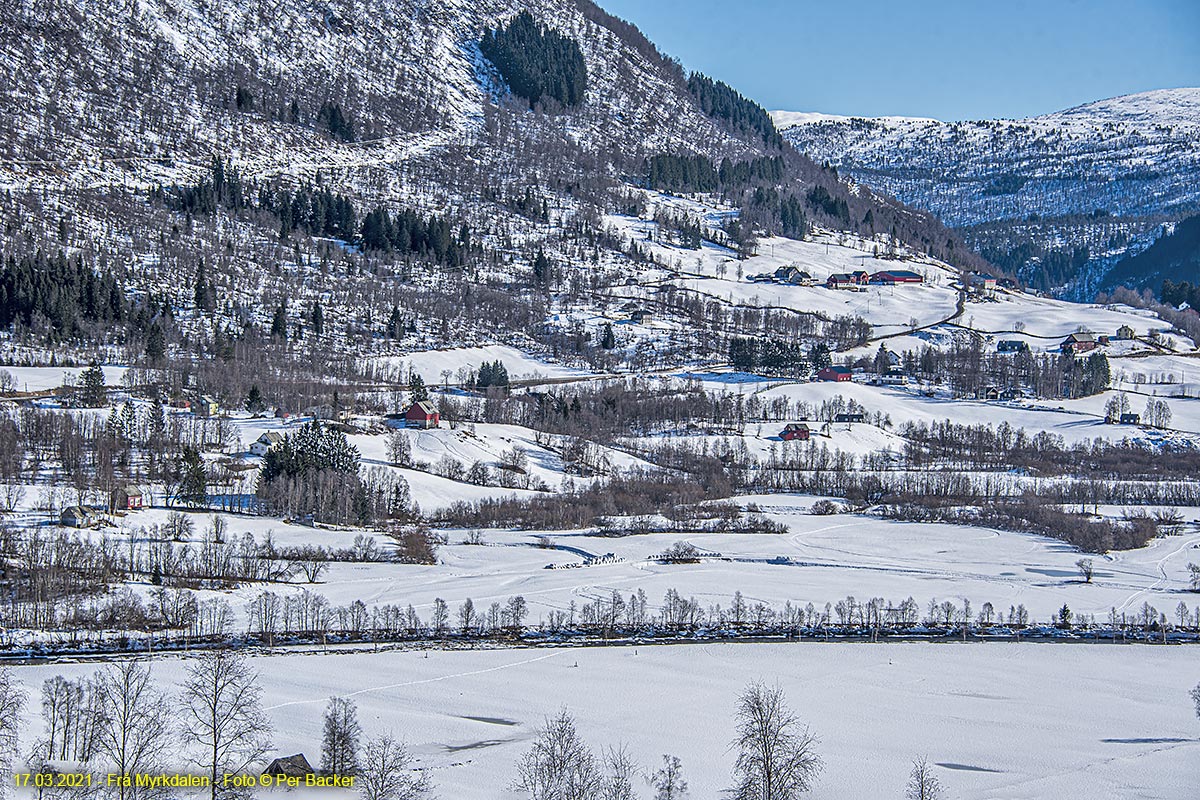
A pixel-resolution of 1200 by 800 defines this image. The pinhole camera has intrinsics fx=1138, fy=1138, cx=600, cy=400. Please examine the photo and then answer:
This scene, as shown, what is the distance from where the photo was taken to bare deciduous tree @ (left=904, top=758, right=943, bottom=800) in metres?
31.2

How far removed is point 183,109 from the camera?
169250mm

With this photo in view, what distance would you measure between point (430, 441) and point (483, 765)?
5464cm

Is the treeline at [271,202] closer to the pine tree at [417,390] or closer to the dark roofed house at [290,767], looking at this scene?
the pine tree at [417,390]

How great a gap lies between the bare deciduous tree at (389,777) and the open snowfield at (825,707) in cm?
76

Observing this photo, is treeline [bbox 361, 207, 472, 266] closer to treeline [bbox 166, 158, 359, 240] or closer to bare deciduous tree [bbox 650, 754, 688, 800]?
treeline [bbox 166, 158, 359, 240]

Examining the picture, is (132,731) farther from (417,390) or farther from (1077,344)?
(1077,344)

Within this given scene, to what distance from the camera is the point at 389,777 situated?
98.6 feet

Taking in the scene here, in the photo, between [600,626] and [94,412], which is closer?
[600,626]

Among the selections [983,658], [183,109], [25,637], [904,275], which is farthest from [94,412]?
[904,275]

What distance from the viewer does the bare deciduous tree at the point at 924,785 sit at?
31.2 metres

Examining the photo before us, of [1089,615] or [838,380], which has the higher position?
[838,380]

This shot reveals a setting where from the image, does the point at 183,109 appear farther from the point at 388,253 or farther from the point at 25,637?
the point at 25,637

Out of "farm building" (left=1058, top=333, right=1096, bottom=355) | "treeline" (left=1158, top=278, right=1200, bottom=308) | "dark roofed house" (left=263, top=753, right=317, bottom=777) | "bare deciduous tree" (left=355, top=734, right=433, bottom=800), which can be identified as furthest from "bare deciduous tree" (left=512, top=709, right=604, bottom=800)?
"treeline" (left=1158, top=278, right=1200, bottom=308)

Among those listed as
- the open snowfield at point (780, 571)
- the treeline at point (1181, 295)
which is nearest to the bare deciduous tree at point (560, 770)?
the open snowfield at point (780, 571)
